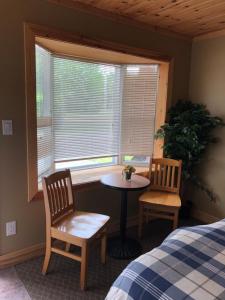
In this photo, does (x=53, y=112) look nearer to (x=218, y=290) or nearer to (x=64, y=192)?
(x=64, y=192)

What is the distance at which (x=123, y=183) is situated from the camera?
2.41m

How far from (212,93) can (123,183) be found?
5.72 feet

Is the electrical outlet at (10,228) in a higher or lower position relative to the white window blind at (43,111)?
lower

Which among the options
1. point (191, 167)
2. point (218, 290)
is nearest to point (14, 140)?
point (218, 290)

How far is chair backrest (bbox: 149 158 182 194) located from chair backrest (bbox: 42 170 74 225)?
1114 mm

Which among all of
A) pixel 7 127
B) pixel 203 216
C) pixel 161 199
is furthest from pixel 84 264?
pixel 203 216

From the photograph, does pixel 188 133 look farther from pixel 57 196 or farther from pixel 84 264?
pixel 84 264

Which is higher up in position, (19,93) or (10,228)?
(19,93)

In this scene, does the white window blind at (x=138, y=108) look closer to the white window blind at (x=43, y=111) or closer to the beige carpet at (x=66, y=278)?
the white window blind at (x=43, y=111)

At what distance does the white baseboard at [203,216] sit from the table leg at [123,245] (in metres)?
1.16

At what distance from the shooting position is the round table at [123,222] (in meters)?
2.39

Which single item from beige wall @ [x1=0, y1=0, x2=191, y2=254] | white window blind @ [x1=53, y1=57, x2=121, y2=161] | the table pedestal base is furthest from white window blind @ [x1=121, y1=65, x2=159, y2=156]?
the table pedestal base

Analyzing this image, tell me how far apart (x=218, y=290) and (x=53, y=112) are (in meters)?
2.39

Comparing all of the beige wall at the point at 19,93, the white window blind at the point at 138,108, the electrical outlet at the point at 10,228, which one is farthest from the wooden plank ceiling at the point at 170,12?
the electrical outlet at the point at 10,228
